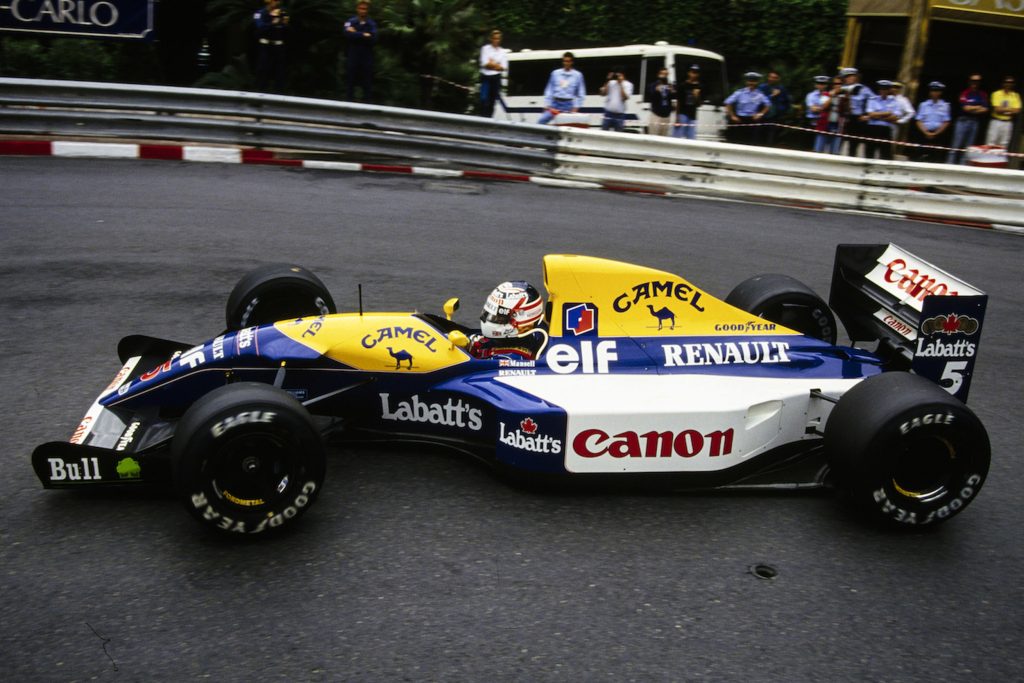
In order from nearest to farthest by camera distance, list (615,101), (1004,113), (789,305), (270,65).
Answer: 1. (789,305)
2. (270,65)
3. (1004,113)
4. (615,101)

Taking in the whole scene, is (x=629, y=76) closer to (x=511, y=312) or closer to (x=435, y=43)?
(x=435, y=43)

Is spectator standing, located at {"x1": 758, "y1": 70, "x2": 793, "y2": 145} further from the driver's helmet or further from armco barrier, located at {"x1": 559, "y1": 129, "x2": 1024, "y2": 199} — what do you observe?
the driver's helmet

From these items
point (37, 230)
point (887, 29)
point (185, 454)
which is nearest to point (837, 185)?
point (887, 29)

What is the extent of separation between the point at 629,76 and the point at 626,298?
541 inches

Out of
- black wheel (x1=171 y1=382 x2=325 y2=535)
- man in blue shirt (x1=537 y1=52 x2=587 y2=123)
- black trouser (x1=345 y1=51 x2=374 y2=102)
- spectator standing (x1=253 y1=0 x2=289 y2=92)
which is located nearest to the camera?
black wheel (x1=171 y1=382 x2=325 y2=535)

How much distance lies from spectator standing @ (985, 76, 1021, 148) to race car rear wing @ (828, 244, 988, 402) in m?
8.62

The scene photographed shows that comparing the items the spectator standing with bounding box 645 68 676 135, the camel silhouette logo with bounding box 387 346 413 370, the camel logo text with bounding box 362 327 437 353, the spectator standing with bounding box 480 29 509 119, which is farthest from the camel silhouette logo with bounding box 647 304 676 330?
the spectator standing with bounding box 645 68 676 135

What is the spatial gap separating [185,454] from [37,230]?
5434 mm

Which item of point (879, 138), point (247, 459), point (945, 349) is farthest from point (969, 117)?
point (247, 459)

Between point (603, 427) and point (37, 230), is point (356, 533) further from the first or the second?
point (37, 230)

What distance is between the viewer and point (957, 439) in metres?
4.57

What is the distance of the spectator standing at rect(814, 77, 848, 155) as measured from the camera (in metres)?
13.1

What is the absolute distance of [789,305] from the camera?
19.7 feet

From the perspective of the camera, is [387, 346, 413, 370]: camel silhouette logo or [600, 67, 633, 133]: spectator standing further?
[600, 67, 633, 133]: spectator standing
